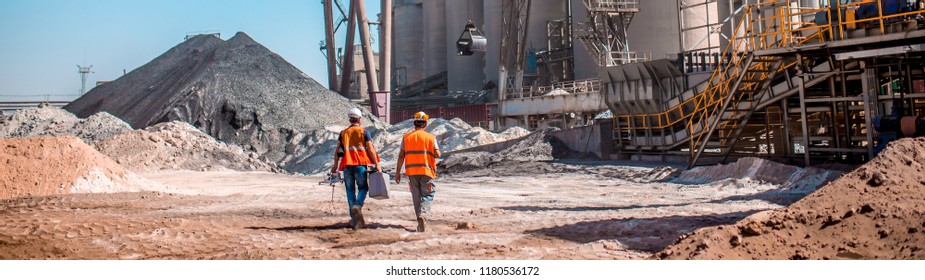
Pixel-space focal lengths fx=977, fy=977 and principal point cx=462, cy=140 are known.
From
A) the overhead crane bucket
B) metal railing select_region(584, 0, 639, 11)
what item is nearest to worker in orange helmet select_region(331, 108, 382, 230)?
metal railing select_region(584, 0, 639, 11)

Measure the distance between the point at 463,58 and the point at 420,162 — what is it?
44.1 m

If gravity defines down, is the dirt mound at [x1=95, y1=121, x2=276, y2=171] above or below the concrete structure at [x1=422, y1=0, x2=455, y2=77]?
below

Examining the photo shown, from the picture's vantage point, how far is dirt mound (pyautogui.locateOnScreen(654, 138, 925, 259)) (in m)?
6.87

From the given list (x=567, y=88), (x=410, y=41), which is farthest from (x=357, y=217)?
(x=410, y=41)

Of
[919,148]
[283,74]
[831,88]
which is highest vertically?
[283,74]

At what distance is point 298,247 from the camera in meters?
8.52

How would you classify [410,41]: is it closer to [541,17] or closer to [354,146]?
[541,17]

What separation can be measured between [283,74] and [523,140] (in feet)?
51.5

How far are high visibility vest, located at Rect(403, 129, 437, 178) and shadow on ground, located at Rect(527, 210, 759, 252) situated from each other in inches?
49.1

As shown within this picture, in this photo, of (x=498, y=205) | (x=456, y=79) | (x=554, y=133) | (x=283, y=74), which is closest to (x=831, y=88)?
(x=498, y=205)

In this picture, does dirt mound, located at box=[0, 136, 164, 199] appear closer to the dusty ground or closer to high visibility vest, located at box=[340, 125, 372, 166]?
the dusty ground

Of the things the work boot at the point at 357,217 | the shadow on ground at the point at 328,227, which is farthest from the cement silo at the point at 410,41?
the work boot at the point at 357,217
